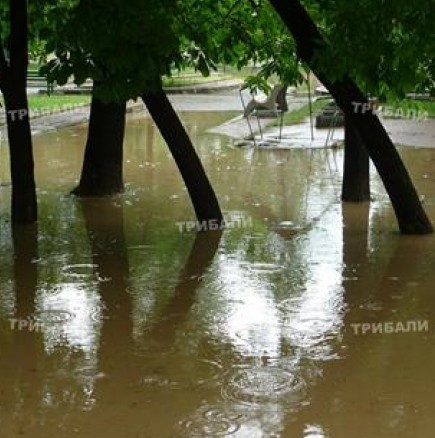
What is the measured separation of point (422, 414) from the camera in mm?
5258

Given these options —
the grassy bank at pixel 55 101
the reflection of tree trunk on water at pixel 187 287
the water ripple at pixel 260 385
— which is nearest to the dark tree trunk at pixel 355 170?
the reflection of tree trunk on water at pixel 187 287

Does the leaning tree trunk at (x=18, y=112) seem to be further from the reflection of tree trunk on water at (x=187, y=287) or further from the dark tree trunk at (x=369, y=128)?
the dark tree trunk at (x=369, y=128)

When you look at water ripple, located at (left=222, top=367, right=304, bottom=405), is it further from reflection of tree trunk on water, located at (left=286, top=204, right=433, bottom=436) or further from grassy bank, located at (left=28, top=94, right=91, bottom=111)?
grassy bank, located at (left=28, top=94, right=91, bottom=111)

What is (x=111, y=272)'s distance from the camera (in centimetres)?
891

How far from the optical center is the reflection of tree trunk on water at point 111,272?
658 centimetres

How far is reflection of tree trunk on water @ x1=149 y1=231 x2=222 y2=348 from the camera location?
690 centimetres

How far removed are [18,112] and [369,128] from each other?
173 inches

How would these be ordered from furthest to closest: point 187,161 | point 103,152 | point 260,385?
point 103,152 < point 187,161 < point 260,385

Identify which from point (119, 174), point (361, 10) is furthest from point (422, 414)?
point (119, 174)

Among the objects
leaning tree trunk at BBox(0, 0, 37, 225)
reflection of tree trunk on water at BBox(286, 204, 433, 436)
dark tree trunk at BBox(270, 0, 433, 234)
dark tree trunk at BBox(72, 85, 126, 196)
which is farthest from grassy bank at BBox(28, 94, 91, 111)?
reflection of tree trunk on water at BBox(286, 204, 433, 436)

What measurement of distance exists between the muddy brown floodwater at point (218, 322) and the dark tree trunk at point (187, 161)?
0.43 metres

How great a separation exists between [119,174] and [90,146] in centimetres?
65

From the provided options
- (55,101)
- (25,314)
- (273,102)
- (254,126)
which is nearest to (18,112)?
(25,314)

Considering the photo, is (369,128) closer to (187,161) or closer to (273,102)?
(187,161)
